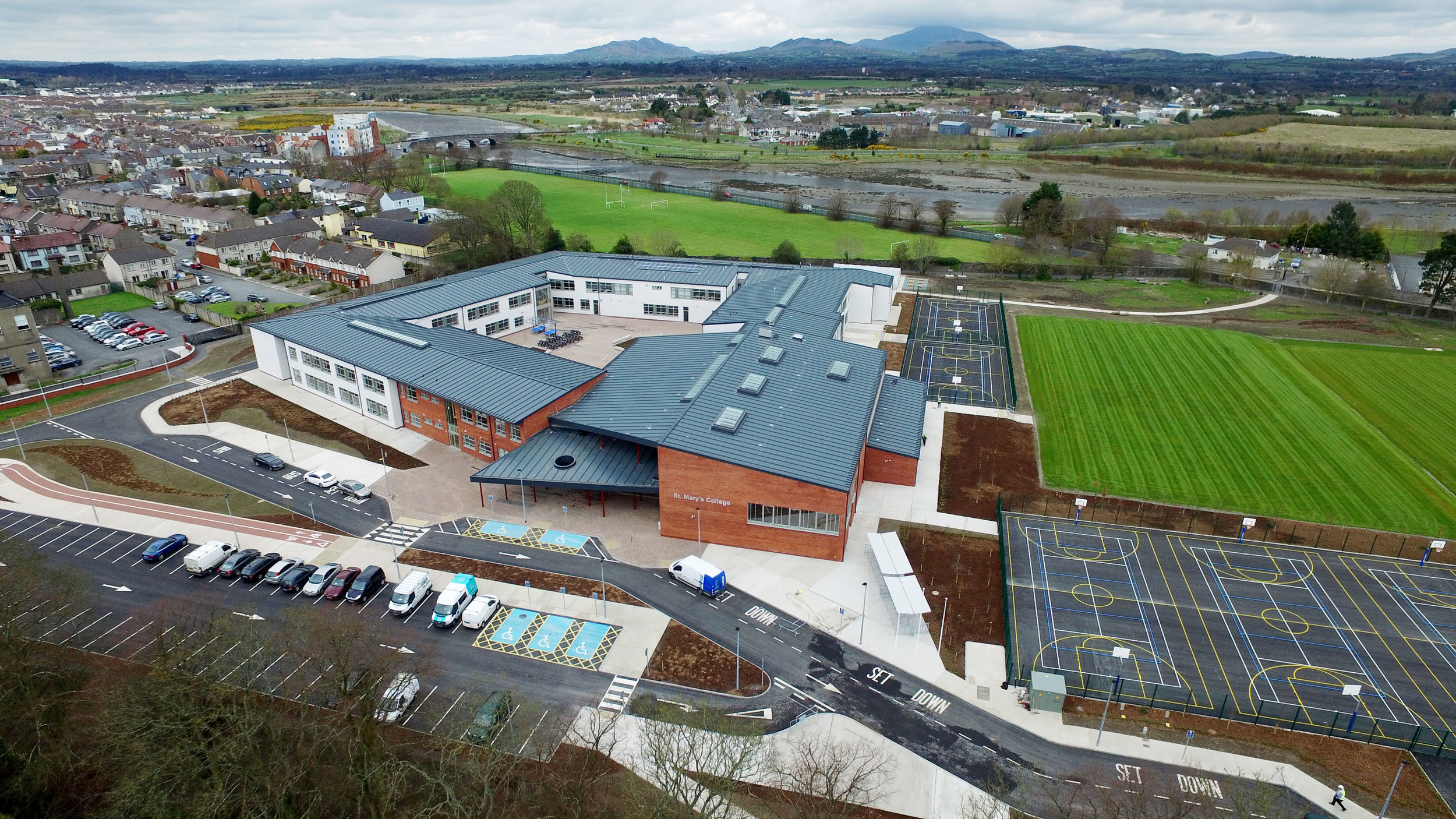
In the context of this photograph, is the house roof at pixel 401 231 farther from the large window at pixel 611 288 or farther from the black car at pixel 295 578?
the black car at pixel 295 578

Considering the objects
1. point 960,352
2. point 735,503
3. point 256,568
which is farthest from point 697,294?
point 256,568

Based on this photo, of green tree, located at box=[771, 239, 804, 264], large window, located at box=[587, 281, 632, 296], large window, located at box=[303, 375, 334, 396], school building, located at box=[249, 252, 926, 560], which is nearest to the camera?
school building, located at box=[249, 252, 926, 560]

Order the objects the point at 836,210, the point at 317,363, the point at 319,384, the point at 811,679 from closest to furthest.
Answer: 1. the point at 811,679
2. the point at 317,363
3. the point at 319,384
4. the point at 836,210

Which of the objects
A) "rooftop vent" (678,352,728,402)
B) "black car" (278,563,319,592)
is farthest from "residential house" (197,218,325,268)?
"black car" (278,563,319,592)

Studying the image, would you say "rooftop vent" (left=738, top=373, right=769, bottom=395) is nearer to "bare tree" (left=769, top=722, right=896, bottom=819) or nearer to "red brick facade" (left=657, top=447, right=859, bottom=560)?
"red brick facade" (left=657, top=447, right=859, bottom=560)

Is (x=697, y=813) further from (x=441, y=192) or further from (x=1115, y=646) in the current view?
(x=441, y=192)

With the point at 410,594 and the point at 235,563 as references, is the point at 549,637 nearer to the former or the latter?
the point at 410,594
